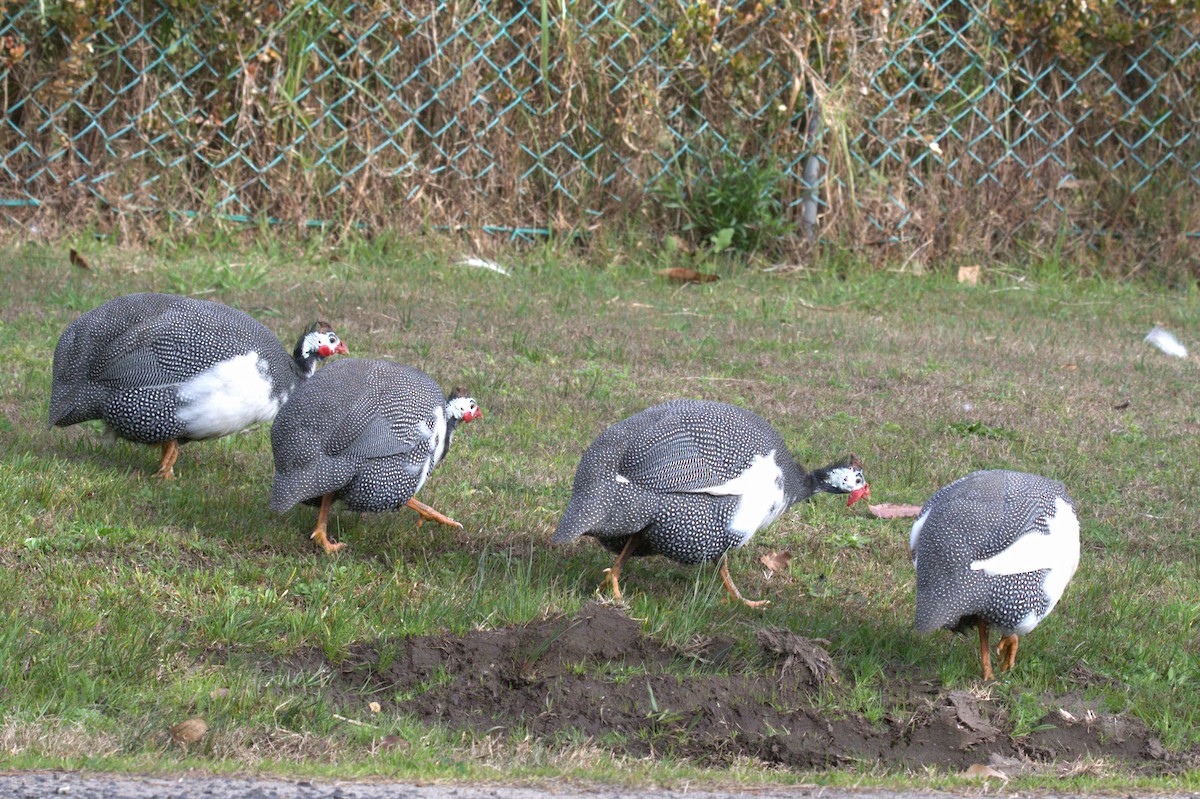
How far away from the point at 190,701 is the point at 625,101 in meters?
6.92

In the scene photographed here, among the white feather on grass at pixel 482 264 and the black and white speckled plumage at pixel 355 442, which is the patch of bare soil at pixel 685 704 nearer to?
the black and white speckled plumage at pixel 355 442

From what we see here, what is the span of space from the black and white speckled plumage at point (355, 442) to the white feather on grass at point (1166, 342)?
5261mm

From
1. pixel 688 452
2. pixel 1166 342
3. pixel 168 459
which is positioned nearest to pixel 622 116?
pixel 1166 342

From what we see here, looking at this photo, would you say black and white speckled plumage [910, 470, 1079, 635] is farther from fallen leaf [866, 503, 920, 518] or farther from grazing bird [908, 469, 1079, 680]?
fallen leaf [866, 503, 920, 518]

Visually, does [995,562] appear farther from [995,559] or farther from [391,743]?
[391,743]

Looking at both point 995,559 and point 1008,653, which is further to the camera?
point 1008,653

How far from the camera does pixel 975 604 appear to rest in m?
4.05

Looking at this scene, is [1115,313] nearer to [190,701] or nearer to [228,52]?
[228,52]

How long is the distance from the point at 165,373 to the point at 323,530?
3.07 feet

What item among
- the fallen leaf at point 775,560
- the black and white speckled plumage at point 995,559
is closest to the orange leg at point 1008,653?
the black and white speckled plumage at point 995,559

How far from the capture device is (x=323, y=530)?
15.8ft

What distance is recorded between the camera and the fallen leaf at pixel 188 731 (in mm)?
3477

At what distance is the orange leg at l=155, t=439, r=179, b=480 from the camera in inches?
213

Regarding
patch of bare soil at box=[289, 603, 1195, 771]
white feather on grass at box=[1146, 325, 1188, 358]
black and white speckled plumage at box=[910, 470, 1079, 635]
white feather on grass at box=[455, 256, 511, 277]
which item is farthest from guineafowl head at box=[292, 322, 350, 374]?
white feather on grass at box=[1146, 325, 1188, 358]
